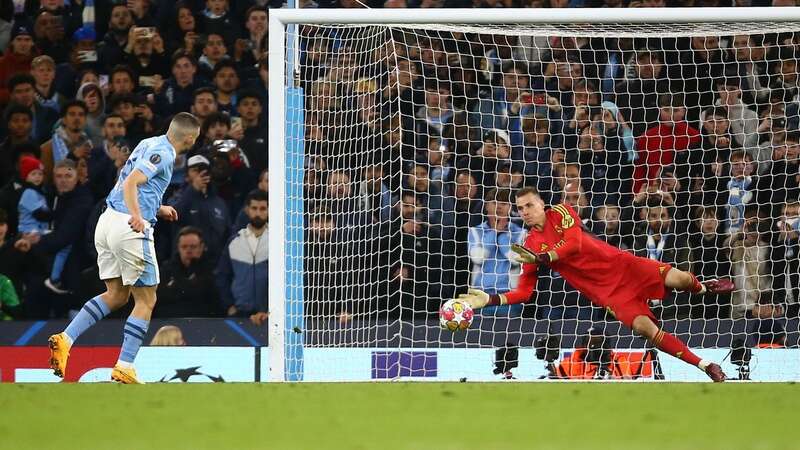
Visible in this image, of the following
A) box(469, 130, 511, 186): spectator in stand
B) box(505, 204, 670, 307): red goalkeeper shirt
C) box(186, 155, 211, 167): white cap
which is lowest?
box(505, 204, 670, 307): red goalkeeper shirt

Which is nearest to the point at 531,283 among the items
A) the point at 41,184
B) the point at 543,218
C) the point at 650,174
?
the point at 543,218

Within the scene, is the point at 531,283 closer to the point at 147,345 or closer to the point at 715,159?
the point at 715,159

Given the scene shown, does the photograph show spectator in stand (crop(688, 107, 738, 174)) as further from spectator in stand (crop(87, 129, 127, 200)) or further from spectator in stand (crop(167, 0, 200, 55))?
spectator in stand (crop(87, 129, 127, 200))

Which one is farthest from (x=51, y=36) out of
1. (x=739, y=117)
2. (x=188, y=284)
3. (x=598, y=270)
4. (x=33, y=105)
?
(x=739, y=117)

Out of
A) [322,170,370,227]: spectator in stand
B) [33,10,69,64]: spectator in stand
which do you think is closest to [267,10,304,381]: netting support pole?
[322,170,370,227]: spectator in stand

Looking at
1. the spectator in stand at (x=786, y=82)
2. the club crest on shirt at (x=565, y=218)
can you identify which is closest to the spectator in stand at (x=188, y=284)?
the club crest on shirt at (x=565, y=218)

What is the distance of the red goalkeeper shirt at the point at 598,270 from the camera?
26.1 feet

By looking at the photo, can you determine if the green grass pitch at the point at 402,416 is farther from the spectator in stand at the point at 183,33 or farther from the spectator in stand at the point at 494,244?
the spectator in stand at the point at 183,33

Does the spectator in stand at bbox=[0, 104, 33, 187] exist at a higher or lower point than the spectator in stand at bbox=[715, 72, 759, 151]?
lower

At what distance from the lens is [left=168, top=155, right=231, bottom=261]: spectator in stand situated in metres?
9.32

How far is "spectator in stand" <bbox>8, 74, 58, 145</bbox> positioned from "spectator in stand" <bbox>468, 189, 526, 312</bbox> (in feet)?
12.1

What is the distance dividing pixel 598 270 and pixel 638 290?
0.94 feet

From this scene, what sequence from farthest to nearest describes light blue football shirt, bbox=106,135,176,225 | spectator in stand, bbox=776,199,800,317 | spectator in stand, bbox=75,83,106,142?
spectator in stand, bbox=75,83,106,142 < spectator in stand, bbox=776,199,800,317 < light blue football shirt, bbox=106,135,176,225

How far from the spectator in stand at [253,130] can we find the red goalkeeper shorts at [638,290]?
3.13 meters
